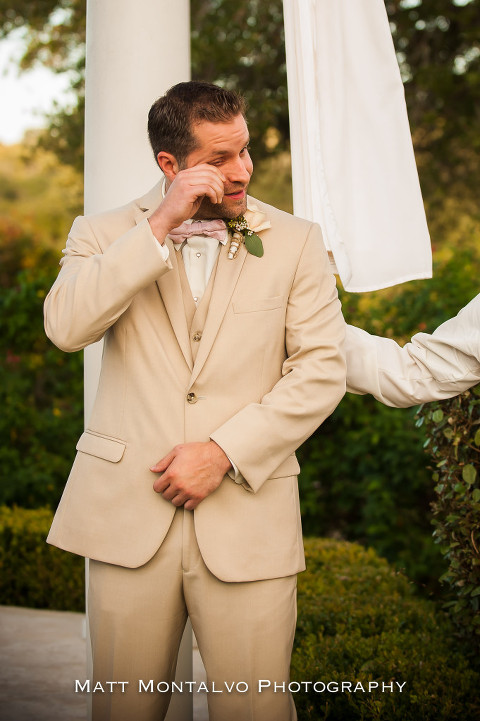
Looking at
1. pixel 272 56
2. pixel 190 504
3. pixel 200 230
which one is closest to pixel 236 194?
pixel 200 230

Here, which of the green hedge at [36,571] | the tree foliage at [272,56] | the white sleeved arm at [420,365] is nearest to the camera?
the white sleeved arm at [420,365]

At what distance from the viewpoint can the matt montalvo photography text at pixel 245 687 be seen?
2.21 meters

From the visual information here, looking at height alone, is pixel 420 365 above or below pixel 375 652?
above

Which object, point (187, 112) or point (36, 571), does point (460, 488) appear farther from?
point (36, 571)

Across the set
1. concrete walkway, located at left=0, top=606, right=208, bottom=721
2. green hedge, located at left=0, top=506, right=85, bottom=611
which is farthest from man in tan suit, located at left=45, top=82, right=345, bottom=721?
green hedge, located at left=0, top=506, right=85, bottom=611

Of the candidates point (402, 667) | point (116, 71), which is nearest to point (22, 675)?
point (402, 667)

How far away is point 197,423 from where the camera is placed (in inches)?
88.3

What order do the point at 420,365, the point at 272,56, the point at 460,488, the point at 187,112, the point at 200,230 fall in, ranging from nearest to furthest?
the point at 187,112, the point at 200,230, the point at 420,365, the point at 460,488, the point at 272,56

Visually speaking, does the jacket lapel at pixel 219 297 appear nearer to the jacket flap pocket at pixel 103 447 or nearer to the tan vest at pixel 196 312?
the tan vest at pixel 196 312

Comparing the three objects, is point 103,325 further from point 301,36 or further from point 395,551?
point 395,551

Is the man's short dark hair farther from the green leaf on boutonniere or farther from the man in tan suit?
the green leaf on boutonniere

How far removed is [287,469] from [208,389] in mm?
311

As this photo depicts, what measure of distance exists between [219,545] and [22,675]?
2131mm

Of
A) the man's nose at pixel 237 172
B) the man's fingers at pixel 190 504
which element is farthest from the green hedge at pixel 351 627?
the man's nose at pixel 237 172
